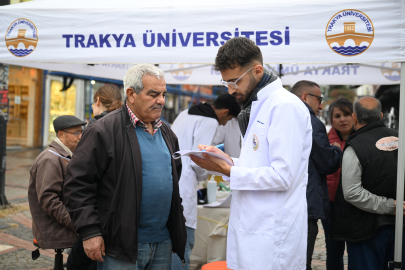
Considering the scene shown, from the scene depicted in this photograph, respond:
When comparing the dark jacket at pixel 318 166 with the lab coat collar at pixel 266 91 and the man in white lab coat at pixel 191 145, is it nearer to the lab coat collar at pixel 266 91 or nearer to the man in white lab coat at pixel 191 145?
the man in white lab coat at pixel 191 145

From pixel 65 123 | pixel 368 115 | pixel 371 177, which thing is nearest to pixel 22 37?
pixel 65 123

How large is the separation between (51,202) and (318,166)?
7.26 ft

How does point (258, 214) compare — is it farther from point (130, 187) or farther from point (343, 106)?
point (343, 106)

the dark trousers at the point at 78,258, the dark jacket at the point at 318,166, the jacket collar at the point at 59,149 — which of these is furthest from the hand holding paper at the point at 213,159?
the jacket collar at the point at 59,149

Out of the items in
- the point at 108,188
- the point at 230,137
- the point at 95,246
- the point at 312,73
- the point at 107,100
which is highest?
the point at 312,73

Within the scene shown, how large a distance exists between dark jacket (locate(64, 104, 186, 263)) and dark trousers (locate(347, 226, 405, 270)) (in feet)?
6.70

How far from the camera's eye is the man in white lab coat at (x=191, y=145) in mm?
3973

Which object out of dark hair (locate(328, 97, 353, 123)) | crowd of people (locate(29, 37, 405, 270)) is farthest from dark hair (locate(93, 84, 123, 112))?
dark hair (locate(328, 97, 353, 123))

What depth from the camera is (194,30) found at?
3387mm

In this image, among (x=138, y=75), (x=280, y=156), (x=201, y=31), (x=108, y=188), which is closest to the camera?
(x=280, y=156)

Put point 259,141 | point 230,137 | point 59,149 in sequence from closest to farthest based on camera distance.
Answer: point 259,141
point 59,149
point 230,137

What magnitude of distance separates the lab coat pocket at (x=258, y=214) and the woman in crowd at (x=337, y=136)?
7.24 feet

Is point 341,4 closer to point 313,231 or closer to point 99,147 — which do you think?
point 313,231

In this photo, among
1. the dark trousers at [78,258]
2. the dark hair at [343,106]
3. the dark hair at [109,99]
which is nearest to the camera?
the dark trousers at [78,258]
